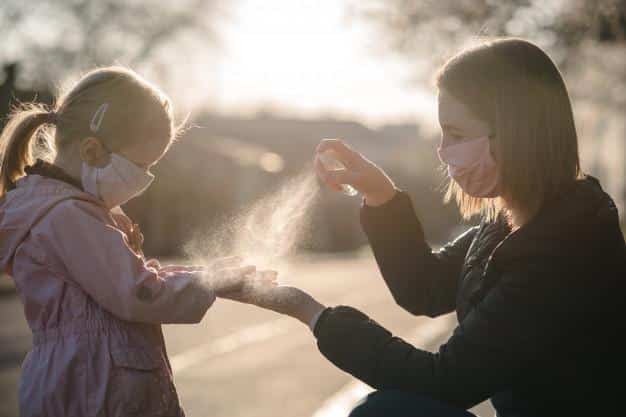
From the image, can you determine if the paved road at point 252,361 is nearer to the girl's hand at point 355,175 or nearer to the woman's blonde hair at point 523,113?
the girl's hand at point 355,175

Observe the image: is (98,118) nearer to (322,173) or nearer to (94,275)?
(94,275)

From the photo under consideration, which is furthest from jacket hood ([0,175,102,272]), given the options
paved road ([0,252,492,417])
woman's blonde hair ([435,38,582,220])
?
paved road ([0,252,492,417])

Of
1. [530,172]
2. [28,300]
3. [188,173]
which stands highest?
[530,172]

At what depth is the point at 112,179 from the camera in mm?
3197

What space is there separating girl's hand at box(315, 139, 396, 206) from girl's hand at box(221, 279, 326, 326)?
679mm

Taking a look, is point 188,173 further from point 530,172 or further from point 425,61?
point 530,172

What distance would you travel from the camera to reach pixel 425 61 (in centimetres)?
1072

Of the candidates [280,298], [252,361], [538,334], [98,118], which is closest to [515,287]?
[538,334]

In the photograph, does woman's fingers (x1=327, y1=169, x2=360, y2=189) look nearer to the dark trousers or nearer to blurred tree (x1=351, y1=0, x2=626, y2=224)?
the dark trousers

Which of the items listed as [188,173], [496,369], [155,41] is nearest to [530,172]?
[496,369]

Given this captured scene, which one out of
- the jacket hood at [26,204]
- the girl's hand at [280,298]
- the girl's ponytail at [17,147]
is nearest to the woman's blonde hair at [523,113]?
the girl's hand at [280,298]

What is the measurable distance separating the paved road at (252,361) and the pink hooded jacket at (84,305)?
402cm

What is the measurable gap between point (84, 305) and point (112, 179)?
461 mm

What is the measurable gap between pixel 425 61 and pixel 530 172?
7.87 metres
